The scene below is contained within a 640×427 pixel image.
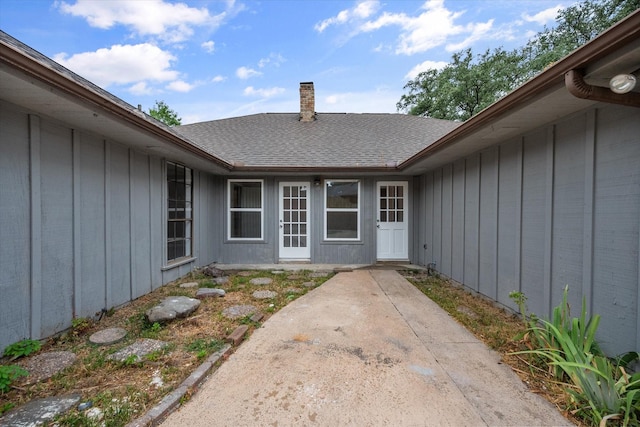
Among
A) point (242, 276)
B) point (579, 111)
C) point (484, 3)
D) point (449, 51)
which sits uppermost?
point (449, 51)

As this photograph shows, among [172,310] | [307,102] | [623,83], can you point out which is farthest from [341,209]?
[623,83]

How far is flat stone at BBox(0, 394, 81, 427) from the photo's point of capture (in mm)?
1667

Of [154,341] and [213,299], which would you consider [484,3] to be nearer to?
[213,299]

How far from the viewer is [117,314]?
3.53 meters

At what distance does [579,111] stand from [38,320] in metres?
5.77

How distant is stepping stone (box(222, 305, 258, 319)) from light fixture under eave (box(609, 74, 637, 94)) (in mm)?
4084

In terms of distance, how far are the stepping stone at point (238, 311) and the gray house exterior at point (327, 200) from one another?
1584 millimetres

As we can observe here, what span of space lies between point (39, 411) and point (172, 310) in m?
1.53

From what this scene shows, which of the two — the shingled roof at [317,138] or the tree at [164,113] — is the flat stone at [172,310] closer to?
the shingled roof at [317,138]

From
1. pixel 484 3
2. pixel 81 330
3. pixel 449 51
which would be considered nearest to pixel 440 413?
pixel 81 330

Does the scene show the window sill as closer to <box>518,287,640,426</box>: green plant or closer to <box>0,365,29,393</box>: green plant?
<box>0,365,29,393</box>: green plant

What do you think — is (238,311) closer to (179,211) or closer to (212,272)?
(212,272)

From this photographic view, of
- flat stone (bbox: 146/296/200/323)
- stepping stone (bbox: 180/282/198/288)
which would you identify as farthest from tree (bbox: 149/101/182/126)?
flat stone (bbox: 146/296/200/323)

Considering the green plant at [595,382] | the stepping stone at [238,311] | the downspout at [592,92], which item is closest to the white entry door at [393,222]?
the stepping stone at [238,311]
